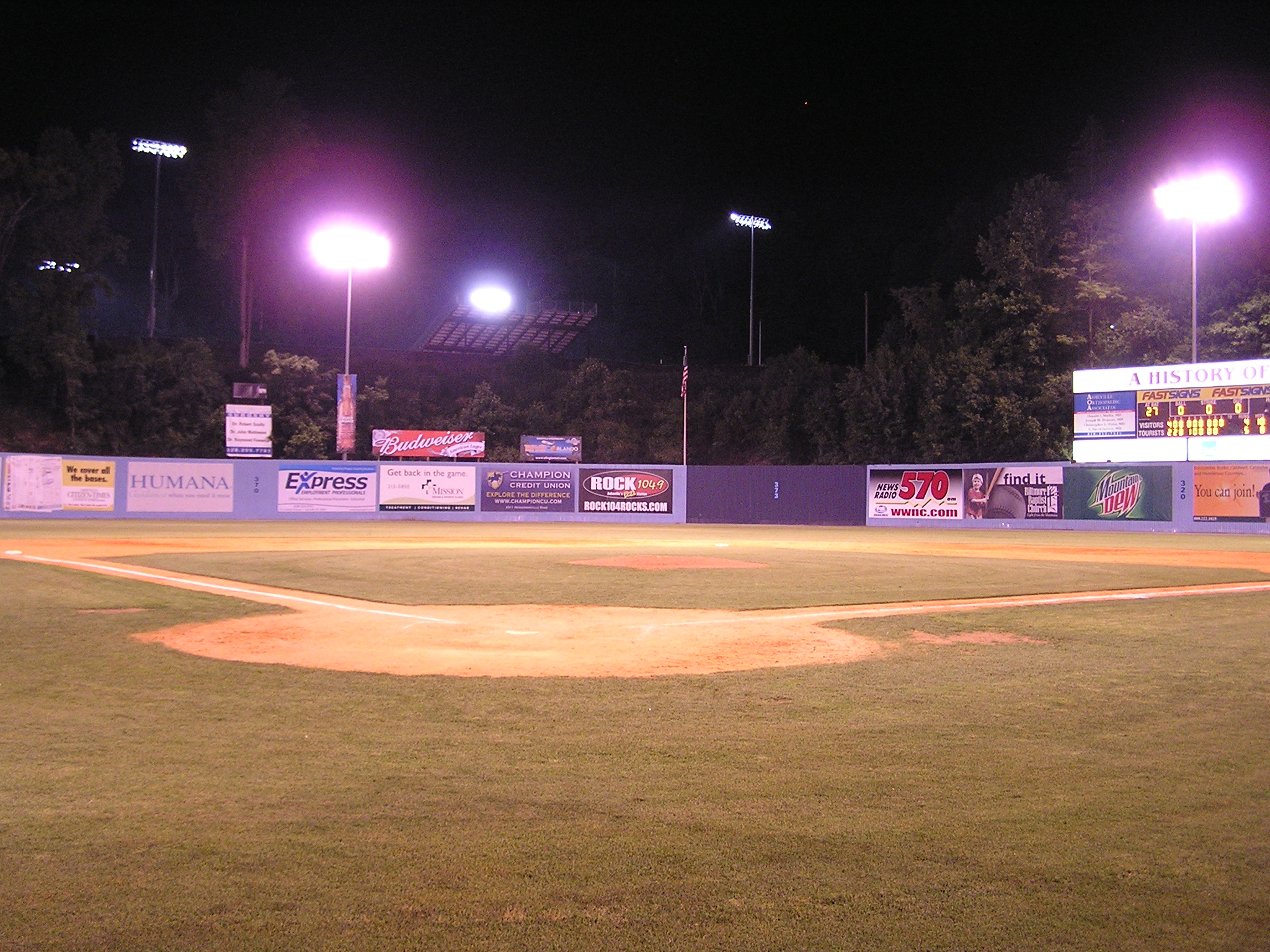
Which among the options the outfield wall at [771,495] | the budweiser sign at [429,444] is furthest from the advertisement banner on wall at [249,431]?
the outfield wall at [771,495]

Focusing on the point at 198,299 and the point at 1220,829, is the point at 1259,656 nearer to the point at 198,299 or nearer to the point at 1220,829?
the point at 1220,829

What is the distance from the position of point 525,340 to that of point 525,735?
50813 mm

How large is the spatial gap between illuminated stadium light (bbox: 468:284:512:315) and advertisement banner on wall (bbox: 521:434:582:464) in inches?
600

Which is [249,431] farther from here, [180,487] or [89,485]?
[89,485]

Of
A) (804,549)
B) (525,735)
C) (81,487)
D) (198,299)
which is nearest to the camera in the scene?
(525,735)

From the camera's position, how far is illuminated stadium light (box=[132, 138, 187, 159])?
42.1 meters

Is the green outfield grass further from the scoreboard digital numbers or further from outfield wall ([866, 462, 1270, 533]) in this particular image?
outfield wall ([866, 462, 1270, 533])

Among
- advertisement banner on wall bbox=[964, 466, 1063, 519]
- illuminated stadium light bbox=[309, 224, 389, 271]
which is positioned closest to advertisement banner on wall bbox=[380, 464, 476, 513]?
illuminated stadium light bbox=[309, 224, 389, 271]

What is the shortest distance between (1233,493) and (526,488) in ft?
74.1

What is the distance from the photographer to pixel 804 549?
2145 cm

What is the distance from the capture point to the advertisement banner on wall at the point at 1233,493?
27609 millimetres

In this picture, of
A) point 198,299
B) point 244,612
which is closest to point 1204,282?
point 244,612

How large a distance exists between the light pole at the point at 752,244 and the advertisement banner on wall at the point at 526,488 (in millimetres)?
21792

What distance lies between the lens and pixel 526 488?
34844 millimetres
